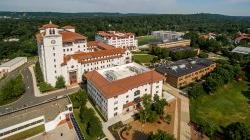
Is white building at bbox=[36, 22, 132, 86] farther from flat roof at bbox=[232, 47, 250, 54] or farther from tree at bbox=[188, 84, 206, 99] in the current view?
flat roof at bbox=[232, 47, 250, 54]

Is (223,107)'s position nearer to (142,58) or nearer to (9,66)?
(142,58)

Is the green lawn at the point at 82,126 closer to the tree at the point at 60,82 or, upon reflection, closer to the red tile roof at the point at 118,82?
the red tile roof at the point at 118,82

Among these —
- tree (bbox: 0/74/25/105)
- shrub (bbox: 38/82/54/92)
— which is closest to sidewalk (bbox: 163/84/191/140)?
shrub (bbox: 38/82/54/92)

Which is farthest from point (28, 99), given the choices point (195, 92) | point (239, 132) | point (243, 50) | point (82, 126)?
point (243, 50)

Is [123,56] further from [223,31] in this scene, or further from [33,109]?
[223,31]

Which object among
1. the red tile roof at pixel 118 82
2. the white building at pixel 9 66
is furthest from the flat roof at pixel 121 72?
the white building at pixel 9 66

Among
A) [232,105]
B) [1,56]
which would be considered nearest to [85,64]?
[232,105]
